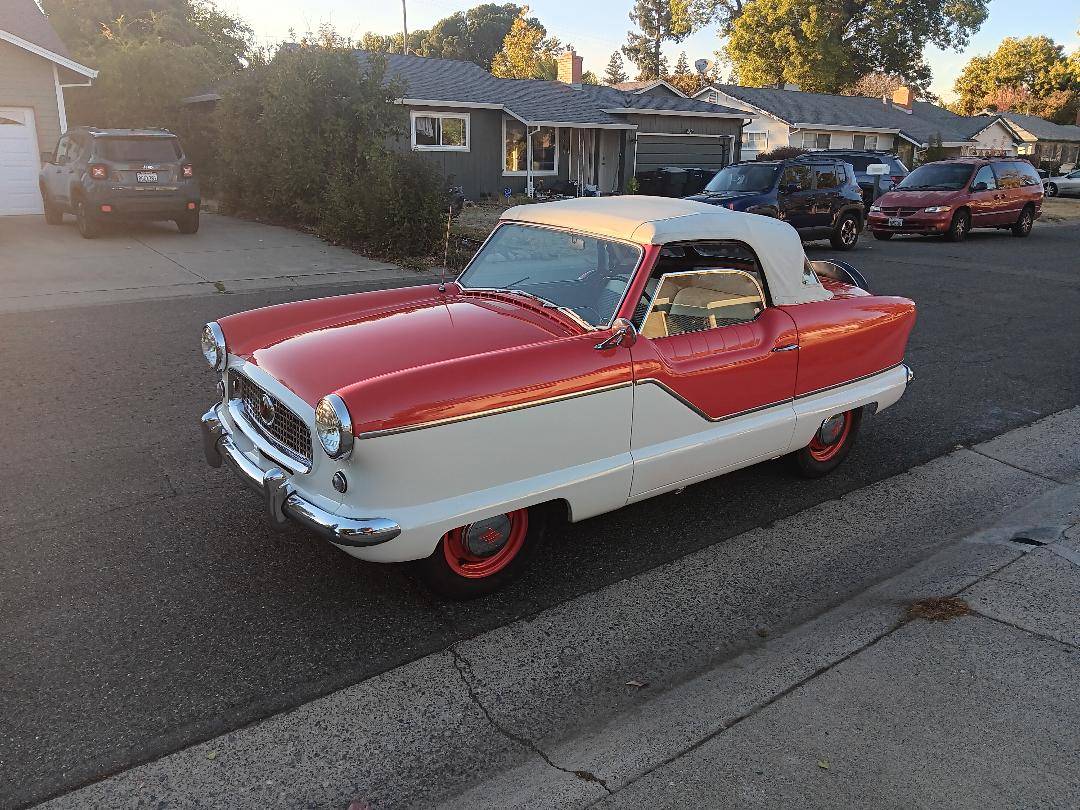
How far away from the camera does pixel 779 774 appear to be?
9.16 feet

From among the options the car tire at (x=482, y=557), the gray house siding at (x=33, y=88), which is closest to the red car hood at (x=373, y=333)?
the car tire at (x=482, y=557)

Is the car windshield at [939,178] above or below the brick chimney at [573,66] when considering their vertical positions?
below

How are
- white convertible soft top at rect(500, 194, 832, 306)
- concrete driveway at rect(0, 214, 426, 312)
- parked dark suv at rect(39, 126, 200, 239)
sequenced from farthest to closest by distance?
1. parked dark suv at rect(39, 126, 200, 239)
2. concrete driveway at rect(0, 214, 426, 312)
3. white convertible soft top at rect(500, 194, 832, 306)

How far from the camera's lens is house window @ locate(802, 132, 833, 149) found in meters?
37.8

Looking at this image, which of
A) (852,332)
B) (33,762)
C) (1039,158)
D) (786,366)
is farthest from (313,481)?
(1039,158)

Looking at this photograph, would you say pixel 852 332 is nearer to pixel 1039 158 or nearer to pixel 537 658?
pixel 537 658

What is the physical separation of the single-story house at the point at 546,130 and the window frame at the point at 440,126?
3 centimetres

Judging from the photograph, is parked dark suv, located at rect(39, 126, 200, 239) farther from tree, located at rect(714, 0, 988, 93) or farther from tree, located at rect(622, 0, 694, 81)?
tree, located at rect(622, 0, 694, 81)

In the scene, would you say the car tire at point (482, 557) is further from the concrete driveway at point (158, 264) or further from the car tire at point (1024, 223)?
the car tire at point (1024, 223)

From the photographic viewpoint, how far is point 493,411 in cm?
341

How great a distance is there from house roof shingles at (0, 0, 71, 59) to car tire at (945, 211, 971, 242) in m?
20.1

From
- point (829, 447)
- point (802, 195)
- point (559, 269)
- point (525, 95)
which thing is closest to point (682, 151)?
point (525, 95)

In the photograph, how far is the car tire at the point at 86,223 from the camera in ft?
46.7

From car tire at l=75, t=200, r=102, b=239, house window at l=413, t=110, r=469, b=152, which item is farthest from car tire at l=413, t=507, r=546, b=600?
house window at l=413, t=110, r=469, b=152
